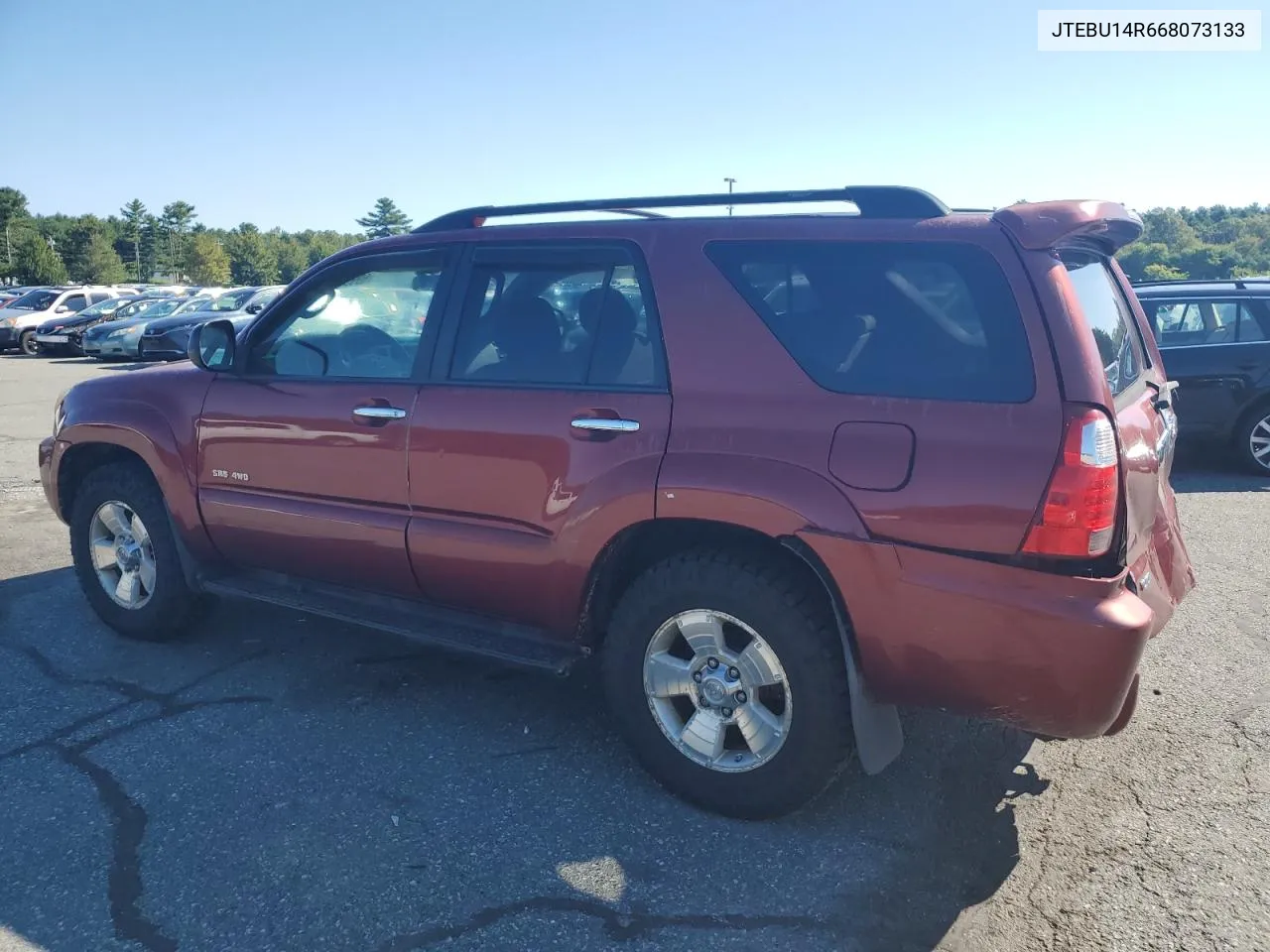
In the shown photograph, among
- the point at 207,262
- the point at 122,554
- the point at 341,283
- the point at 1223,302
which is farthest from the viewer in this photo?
the point at 207,262

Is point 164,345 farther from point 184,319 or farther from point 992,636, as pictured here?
point 992,636

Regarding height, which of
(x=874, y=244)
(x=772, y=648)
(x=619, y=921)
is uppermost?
(x=874, y=244)

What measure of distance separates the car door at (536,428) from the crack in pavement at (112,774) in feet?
3.93

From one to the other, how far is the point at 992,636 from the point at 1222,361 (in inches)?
291

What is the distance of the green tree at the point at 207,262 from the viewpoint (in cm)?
11319

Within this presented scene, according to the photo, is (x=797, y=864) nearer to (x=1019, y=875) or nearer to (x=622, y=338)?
(x=1019, y=875)

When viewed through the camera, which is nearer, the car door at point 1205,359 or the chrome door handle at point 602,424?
the chrome door handle at point 602,424

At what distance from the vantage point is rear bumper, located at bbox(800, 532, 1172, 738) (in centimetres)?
255

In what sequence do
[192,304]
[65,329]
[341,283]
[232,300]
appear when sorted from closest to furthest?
[341,283]
[232,300]
[192,304]
[65,329]

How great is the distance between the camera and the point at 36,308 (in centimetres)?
2608

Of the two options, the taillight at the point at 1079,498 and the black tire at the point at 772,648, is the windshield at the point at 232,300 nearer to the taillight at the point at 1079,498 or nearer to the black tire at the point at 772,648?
the black tire at the point at 772,648

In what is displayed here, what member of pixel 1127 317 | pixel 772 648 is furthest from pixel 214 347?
pixel 1127 317

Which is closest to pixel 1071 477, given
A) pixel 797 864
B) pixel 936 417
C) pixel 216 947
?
pixel 936 417

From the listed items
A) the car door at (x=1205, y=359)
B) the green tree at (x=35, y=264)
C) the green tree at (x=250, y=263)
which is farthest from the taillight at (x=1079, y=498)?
the green tree at (x=250, y=263)
